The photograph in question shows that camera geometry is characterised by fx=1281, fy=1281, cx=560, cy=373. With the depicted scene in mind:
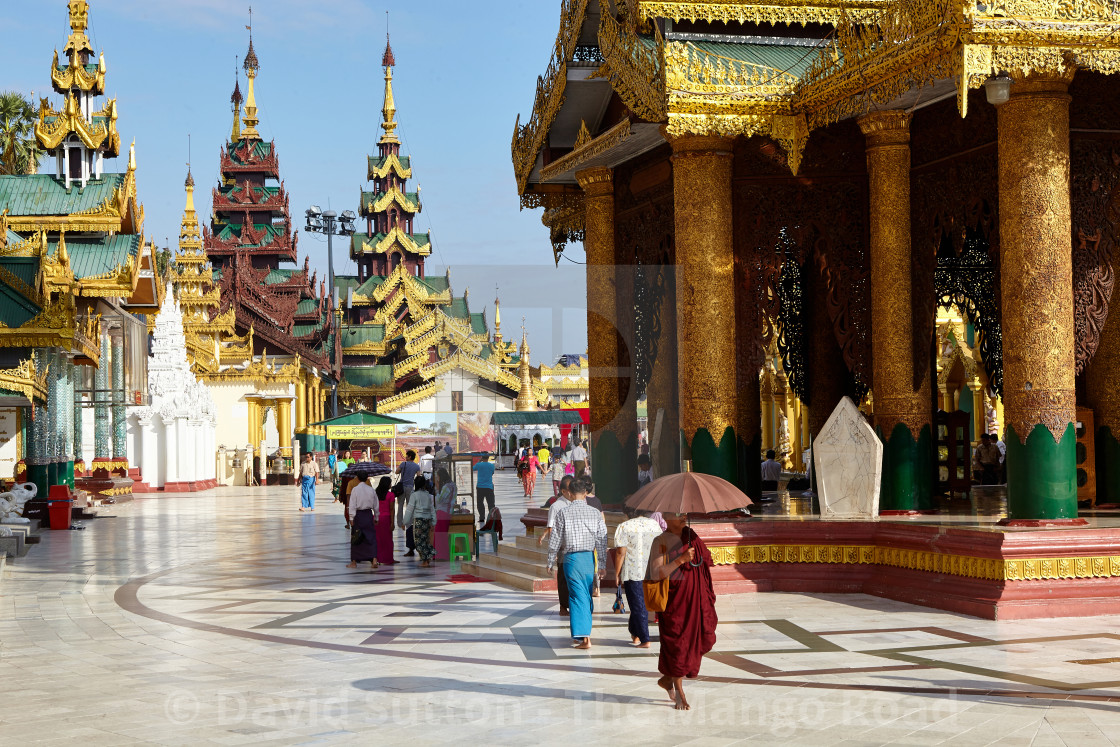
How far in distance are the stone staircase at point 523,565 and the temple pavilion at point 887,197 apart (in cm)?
141

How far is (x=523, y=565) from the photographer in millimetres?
14625

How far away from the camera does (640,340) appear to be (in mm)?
16812

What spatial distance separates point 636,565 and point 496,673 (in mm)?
1595

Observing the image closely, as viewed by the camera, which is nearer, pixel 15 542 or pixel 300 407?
pixel 15 542

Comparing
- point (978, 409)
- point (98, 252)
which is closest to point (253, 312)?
point (98, 252)

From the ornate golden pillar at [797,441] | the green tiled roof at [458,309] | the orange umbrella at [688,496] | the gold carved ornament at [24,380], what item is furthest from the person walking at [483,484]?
the green tiled roof at [458,309]

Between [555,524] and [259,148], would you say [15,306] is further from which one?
[259,148]

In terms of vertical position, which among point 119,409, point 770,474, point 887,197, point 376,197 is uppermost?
point 376,197

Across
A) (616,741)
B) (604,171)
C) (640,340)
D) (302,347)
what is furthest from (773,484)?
(302,347)

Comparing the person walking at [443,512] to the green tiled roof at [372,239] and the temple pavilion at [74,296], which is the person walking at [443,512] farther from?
the green tiled roof at [372,239]

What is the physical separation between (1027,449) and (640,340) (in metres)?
6.64

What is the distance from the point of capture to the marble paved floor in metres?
7.00

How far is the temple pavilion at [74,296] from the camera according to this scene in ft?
84.6

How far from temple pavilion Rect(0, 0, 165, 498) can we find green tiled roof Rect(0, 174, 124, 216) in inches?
1.3
